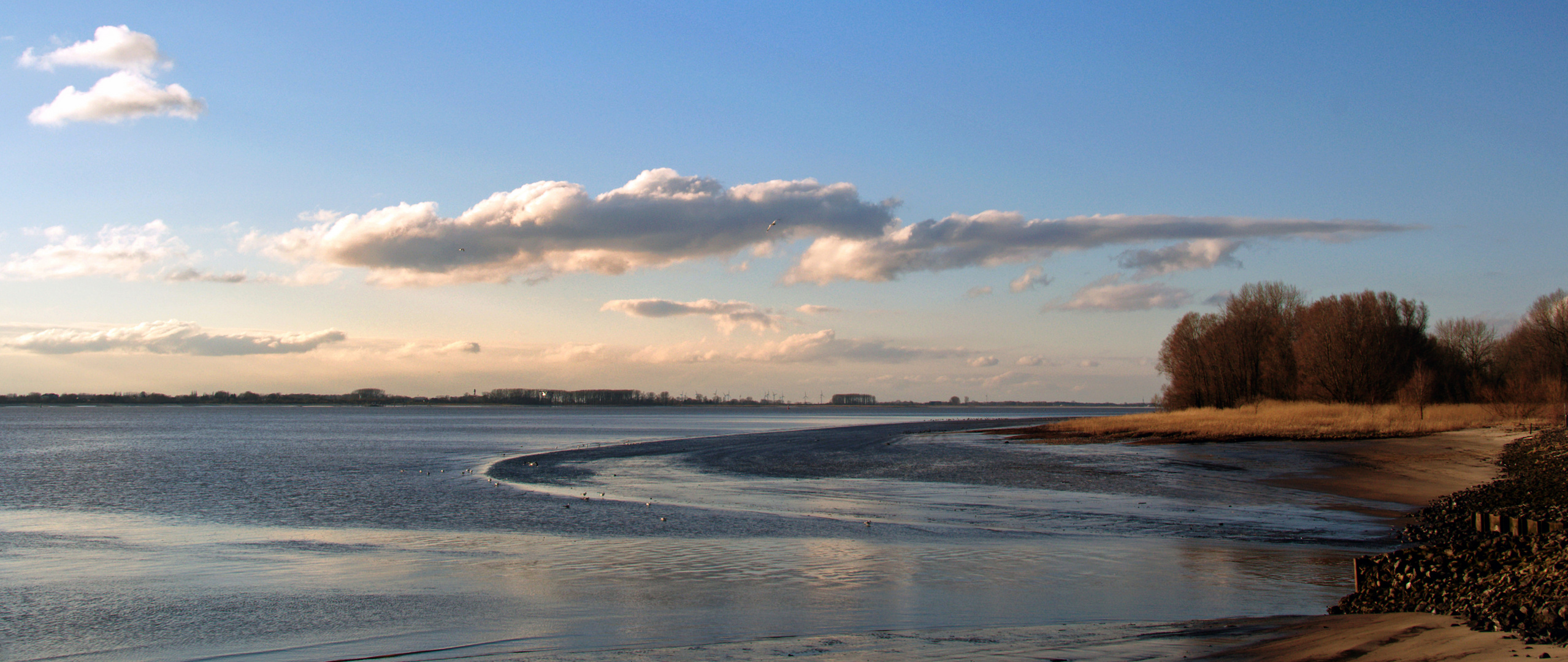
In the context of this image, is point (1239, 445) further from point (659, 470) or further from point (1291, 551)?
point (1291, 551)

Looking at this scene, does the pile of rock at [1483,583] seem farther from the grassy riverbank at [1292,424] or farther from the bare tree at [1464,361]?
the bare tree at [1464,361]

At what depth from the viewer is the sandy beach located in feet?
29.7

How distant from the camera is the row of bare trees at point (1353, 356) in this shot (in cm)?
7369

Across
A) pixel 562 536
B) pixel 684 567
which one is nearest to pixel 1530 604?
pixel 684 567

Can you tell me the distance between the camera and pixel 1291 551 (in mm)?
16938

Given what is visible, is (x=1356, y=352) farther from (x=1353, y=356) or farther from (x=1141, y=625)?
(x=1141, y=625)

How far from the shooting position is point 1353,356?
73750 mm

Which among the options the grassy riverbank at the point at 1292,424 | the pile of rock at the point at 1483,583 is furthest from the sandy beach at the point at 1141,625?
the grassy riverbank at the point at 1292,424

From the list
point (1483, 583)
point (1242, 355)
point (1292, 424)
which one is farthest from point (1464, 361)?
point (1483, 583)

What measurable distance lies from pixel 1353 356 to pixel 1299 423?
19.5m

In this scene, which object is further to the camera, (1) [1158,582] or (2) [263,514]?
(2) [263,514]

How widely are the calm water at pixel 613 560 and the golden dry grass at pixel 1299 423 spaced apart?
24.4m

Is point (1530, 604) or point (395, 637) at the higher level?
point (1530, 604)

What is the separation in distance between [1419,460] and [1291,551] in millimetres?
26446
